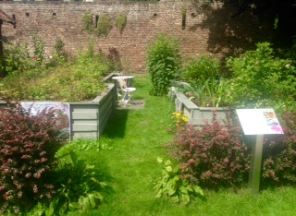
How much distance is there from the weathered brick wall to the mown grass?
368 inches

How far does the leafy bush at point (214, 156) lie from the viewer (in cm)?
348

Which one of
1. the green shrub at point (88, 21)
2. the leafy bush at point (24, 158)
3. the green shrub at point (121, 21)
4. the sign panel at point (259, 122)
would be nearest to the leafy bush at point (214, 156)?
the sign panel at point (259, 122)

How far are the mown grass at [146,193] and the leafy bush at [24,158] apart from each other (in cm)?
68

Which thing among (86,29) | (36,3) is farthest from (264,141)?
(36,3)

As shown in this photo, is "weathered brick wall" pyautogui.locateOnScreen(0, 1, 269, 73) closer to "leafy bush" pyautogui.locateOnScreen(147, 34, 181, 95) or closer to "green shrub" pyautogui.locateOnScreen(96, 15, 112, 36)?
"green shrub" pyautogui.locateOnScreen(96, 15, 112, 36)

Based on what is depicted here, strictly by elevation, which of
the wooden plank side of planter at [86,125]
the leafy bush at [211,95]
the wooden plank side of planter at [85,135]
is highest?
the leafy bush at [211,95]

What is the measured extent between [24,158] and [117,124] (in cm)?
336

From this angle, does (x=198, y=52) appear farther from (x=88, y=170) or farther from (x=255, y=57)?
(x=88, y=170)

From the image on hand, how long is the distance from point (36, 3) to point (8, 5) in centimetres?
139

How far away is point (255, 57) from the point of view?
16.5 feet

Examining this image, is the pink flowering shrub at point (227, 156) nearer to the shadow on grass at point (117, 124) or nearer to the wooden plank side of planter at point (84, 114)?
the wooden plank side of planter at point (84, 114)

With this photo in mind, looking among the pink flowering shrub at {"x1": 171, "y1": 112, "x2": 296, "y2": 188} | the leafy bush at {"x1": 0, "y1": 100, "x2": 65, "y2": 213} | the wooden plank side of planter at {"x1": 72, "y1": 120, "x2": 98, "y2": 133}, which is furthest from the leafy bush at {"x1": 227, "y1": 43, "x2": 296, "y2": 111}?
the leafy bush at {"x1": 0, "y1": 100, "x2": 65, "y2": 213}

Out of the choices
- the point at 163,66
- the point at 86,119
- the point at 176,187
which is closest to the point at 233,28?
the point at 163,66

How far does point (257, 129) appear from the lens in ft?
10.8
